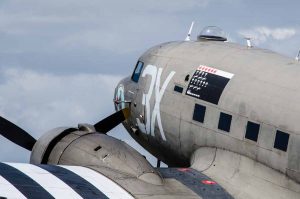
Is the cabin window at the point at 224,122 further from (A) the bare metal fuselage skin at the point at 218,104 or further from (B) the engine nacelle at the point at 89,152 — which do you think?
(B) the engine nacelle at the point at 89,152

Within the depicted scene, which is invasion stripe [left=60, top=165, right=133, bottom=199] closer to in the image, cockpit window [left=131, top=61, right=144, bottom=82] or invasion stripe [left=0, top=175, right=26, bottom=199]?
invasion stripe [left=0, top=175, right=26, bottom=199]

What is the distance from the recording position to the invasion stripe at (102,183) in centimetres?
1499

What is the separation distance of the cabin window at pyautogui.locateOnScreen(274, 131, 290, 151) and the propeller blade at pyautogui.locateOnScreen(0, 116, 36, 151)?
634cm

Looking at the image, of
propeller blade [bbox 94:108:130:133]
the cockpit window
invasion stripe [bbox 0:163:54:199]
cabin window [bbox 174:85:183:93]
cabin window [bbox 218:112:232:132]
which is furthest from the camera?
the cockpit window

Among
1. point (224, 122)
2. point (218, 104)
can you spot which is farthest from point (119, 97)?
point (224, 122)

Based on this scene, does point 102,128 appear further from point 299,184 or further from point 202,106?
point 299,184

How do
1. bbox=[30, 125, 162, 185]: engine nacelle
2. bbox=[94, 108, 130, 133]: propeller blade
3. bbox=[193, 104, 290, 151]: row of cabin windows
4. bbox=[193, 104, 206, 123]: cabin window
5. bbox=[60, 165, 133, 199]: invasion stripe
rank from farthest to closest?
1. bbox=[94, 108, 130, 133]: propeller blade
2. bbox=[193, 104, 206, 123]: cabin window
3. bbox=[193, 104, 290, 151]: row of cabin windows
4. bbox=[30, 125, 162, 185]: engine nacelle
5. bbox=[60, 165, 133, 199]: invasion stripe

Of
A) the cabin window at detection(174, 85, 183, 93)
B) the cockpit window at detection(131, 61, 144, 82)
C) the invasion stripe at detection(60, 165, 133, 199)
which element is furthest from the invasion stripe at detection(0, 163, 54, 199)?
the cockpit window at detection(131, 61, 144, 82)

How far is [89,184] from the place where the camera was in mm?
15180

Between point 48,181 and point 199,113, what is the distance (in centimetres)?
549

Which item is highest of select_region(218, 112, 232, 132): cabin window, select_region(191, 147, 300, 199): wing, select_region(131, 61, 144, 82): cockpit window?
select_region(131, 61, 144, 82): cockpit window

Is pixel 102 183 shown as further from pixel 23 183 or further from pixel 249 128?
pixel 249 128

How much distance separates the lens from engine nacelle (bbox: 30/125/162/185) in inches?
645

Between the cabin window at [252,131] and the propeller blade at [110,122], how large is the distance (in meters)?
4.70
